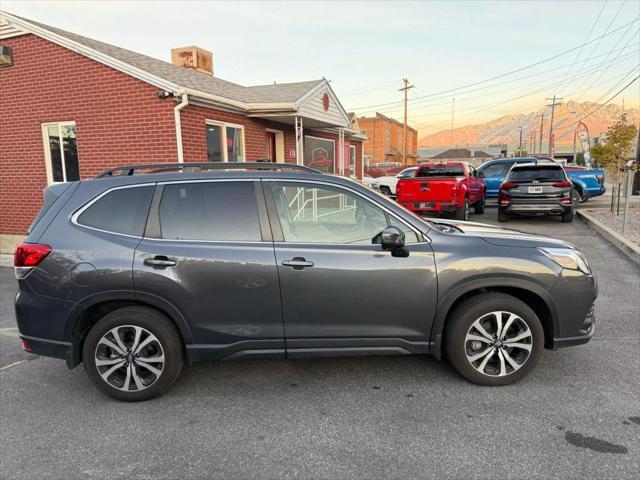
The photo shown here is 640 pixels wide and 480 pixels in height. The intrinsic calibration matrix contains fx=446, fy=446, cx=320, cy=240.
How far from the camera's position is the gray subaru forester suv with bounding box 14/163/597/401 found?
132 inches

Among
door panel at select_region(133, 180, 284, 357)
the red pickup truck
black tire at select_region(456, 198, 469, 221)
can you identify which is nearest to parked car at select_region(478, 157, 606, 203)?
black tire at select_region(456, 198, 469, 221)

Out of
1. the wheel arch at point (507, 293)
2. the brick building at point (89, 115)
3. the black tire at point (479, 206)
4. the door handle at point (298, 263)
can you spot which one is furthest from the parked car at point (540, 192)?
the door handle at point (298, 263)

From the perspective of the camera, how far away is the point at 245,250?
3.37m

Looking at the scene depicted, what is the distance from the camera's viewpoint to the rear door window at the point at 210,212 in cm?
344

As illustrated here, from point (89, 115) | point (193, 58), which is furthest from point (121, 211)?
point (193, 58)

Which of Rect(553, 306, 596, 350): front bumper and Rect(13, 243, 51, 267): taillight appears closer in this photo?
Rect(13, 243, 51, 267): taillight

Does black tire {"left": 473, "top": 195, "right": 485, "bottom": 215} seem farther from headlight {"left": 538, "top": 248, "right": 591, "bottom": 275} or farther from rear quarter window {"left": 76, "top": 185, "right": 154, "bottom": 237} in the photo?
rear quarter window {"left": 76, "top": 185, "right": 154, "bottom": 237}

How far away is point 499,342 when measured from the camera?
3.49 metres

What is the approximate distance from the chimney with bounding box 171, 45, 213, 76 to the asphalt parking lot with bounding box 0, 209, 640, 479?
13412 millimetres

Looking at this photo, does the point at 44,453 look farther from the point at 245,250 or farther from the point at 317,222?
the point at 317,222

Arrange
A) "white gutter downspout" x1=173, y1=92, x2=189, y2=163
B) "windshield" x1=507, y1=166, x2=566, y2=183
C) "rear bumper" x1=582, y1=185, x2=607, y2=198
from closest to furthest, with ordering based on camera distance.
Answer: "white gutter downspout" x1=173, y1=92, x2=189, y2=163
"windshield" x1=507, y1=166, x2=566, y2=183
"rear bumper" x1=582, y1=185, x2=607, y2=198

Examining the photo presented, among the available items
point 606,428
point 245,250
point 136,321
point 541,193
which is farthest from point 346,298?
point 541,193

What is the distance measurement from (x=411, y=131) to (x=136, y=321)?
3413 inches

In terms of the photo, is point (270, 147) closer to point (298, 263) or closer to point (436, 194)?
point (436, 194)
